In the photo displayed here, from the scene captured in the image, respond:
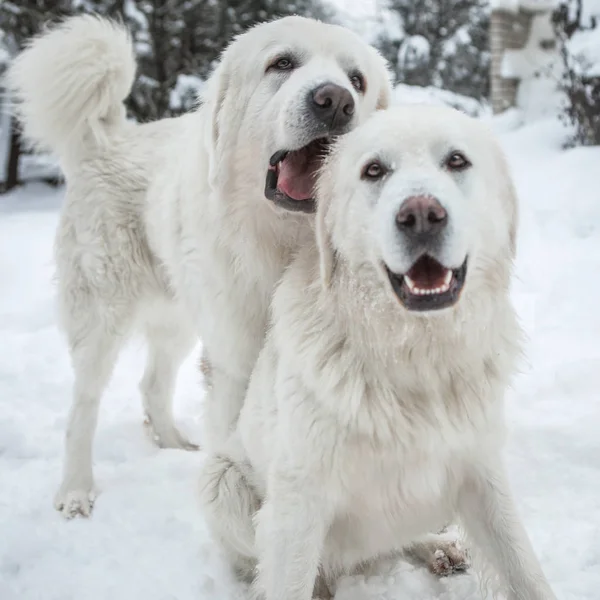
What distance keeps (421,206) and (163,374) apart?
2551mm

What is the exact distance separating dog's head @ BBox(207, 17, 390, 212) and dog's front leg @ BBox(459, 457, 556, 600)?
3.30ft

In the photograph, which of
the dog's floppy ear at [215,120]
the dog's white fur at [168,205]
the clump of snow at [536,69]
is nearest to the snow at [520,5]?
the clump of snow at [536,69]

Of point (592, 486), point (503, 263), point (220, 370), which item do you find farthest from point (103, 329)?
point (592, 486)

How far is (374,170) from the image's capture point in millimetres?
1751

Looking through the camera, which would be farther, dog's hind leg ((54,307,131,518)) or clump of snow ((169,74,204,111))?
clump of snow ((169,74,204,111))

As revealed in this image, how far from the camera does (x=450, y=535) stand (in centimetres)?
240

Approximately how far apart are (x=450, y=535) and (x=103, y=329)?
1842mm

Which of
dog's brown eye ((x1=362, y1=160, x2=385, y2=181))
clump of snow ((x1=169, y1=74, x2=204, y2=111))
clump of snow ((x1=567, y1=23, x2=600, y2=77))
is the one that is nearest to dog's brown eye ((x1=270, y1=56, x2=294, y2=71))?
dog's brown eye ((x1=362, y1=160, x2=385, y2=181))

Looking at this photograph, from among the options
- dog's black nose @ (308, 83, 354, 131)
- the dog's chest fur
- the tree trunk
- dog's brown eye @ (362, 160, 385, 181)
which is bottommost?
the tree trunk

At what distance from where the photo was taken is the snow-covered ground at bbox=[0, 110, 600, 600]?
2281 millimetres

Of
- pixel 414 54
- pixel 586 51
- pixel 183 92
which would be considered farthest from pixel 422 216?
pixel 414 54

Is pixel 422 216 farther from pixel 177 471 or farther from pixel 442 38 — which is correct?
pixel 442 38

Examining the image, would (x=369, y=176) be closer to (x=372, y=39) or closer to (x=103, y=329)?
(x=103, y=329)

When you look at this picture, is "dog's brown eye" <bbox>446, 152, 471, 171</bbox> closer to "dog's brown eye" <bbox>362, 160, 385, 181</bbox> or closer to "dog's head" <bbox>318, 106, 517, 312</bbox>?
"dog's head" <bbox>318, 106, 517, 312</bbox>
